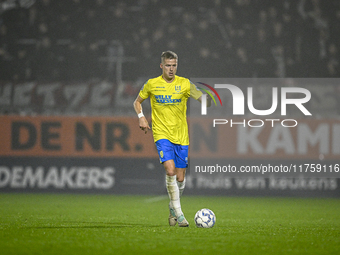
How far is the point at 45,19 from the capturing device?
640 inches

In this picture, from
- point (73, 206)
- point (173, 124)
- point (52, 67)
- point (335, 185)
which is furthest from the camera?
point (52, 67)

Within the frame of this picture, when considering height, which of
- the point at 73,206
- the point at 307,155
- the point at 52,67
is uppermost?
the point at 52,67

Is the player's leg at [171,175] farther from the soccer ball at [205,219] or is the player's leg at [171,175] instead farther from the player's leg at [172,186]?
the soccer ball at [205,219]

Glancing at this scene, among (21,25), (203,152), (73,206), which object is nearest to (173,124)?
(73,206)

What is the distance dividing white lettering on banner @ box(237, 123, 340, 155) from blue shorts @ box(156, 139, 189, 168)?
6731 mm

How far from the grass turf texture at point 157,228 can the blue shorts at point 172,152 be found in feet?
2.61

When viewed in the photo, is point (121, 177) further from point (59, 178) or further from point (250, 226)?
point (250, 226)

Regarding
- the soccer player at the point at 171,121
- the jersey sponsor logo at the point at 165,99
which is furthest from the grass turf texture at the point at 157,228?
the jersey sponsor logo at the point at 165,99

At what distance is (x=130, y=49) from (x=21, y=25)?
321 centimetres

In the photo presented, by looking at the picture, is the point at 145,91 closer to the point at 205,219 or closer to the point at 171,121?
the point at 171,121

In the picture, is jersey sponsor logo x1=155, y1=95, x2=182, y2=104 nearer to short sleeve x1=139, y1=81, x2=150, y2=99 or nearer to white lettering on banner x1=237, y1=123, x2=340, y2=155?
short sleeve x1=139, y1=81, x2=150, y2=99

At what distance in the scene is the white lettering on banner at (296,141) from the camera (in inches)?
528

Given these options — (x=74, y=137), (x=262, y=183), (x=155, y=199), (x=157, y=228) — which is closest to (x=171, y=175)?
(x=157, y=228)

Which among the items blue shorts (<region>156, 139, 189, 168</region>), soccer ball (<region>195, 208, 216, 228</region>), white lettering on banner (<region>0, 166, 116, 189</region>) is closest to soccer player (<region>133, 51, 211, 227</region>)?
blue shorts (<region>156, 139, 189, 168</region>)
